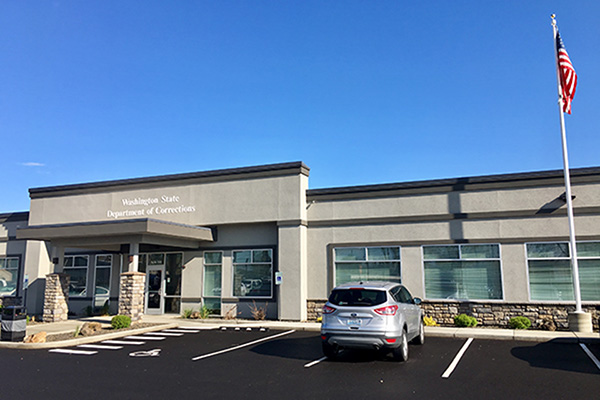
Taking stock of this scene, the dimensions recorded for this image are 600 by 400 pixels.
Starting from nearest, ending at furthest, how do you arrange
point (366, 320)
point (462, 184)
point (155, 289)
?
point (366, 320), point (462, 184), point (155, 289)

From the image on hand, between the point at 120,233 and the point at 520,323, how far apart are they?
47.2 ft

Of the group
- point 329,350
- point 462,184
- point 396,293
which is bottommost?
point 329,350

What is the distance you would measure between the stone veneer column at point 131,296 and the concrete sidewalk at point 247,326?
0.97 meters

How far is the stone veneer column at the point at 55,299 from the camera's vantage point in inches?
770

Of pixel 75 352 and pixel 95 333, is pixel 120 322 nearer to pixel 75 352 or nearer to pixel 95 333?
pixel 95 333

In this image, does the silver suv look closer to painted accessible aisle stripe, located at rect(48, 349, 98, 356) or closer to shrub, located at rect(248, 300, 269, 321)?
painted accessible aisle stripe, located at rect(48, 349, 98, 356)

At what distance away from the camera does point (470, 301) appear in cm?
1741

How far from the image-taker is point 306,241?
19953 mm

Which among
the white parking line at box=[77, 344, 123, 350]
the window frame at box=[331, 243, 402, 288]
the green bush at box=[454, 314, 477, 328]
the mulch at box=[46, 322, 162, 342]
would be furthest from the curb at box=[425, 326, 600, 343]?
the mulch at box=[46, 322, 162, 342]

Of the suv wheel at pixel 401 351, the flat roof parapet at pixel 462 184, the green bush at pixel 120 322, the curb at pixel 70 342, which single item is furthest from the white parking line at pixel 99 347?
the flat roof parapet at pixel 462 184

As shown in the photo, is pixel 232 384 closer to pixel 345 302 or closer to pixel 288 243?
pixel 345 302

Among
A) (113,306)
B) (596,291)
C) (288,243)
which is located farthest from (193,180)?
(596,291)

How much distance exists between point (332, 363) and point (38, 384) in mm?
5858

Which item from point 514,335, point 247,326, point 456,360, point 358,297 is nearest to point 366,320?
point 358,297
